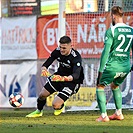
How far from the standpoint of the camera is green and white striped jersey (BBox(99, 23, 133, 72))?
11.0 metres

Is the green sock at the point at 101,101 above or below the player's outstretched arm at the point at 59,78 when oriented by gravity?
below

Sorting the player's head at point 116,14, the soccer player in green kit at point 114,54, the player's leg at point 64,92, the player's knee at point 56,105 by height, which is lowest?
the player's knee at point 56,105

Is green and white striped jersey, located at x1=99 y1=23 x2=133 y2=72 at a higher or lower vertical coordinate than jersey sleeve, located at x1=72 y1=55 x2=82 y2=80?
higher

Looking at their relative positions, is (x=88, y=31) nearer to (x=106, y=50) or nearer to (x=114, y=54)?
(x=114, y=54)

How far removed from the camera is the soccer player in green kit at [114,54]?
11031 mm

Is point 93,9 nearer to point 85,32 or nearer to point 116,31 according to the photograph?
point 85,32

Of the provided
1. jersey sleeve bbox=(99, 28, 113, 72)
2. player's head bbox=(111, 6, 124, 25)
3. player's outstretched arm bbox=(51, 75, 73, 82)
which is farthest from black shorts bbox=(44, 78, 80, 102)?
player's head bbox=(111, 6, 124, 25)

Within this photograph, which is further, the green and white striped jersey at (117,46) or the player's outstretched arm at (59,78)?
the player's outstretched arm at (59,78)

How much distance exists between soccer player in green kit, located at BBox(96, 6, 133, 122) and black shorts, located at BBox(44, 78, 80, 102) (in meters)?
1.17

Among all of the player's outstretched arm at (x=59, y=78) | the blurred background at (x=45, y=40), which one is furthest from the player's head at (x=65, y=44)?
the blurred background at (x=45, y=40)

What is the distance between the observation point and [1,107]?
1755cm

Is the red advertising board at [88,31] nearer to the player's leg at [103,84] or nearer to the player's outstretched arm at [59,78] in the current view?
the player's outstretched arm at [59,78]

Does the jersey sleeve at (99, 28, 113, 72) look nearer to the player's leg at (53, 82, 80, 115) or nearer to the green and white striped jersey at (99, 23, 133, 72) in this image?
the green and white striped jersey at (99, 23, 133, 72)

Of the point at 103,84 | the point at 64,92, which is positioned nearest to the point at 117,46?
the point at 103,84
